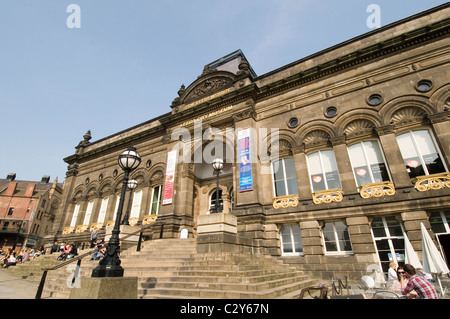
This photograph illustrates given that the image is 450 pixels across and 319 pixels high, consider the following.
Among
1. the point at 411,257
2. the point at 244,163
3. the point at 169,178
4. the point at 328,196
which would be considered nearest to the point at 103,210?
the point at 169,178

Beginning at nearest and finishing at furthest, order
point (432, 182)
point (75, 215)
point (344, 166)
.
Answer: point (432, 182) → point (344, 166) → point (75, 215)

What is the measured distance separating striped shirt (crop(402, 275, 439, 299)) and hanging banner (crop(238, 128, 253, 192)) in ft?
31.6

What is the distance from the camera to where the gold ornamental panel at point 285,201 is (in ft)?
44.5

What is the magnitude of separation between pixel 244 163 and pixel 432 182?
9.63 metres

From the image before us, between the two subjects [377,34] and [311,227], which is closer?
[311,227]

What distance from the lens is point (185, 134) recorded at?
1972cm

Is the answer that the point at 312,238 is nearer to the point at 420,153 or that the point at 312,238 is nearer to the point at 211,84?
the point at 420,153

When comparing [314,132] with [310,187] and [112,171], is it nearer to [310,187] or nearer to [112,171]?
[310,187]

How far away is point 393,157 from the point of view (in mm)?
11914

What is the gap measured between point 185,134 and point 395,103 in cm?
1461

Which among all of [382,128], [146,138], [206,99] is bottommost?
[382,128]

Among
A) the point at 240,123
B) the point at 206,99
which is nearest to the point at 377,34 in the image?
the point at 240,123

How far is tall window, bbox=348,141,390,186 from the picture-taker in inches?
484

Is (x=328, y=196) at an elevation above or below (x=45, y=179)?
below
